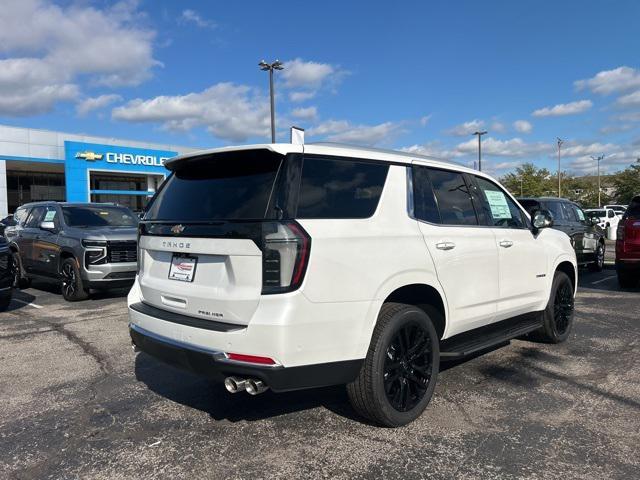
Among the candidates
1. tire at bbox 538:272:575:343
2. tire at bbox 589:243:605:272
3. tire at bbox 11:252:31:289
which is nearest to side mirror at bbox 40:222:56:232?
tire at bbox 11:252:31:289

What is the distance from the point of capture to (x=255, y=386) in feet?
9.99

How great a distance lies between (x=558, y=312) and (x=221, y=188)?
4.20 metres

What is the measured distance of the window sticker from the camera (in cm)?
481

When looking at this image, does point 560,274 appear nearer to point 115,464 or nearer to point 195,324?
point 195,324

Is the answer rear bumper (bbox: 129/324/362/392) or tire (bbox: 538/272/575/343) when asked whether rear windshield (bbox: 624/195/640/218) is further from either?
rear bumper (bbox: 129/324/362/392)

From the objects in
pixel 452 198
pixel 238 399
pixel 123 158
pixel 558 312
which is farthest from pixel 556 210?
pixel 123 158

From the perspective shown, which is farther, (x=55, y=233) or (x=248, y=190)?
(x=55, y=233)

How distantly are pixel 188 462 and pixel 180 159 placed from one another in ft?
6.70

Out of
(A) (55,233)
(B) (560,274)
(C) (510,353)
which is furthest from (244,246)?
(A) (55,233)

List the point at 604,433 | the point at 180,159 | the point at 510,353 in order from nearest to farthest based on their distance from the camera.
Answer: the point at 604,433 → the point at 180,159 → the point at 510,353

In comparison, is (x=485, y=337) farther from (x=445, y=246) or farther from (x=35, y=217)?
(x=35, y=217)

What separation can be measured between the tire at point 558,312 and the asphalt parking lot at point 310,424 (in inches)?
7.2

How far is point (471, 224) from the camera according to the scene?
173 inches

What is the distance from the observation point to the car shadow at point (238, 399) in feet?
12.7
